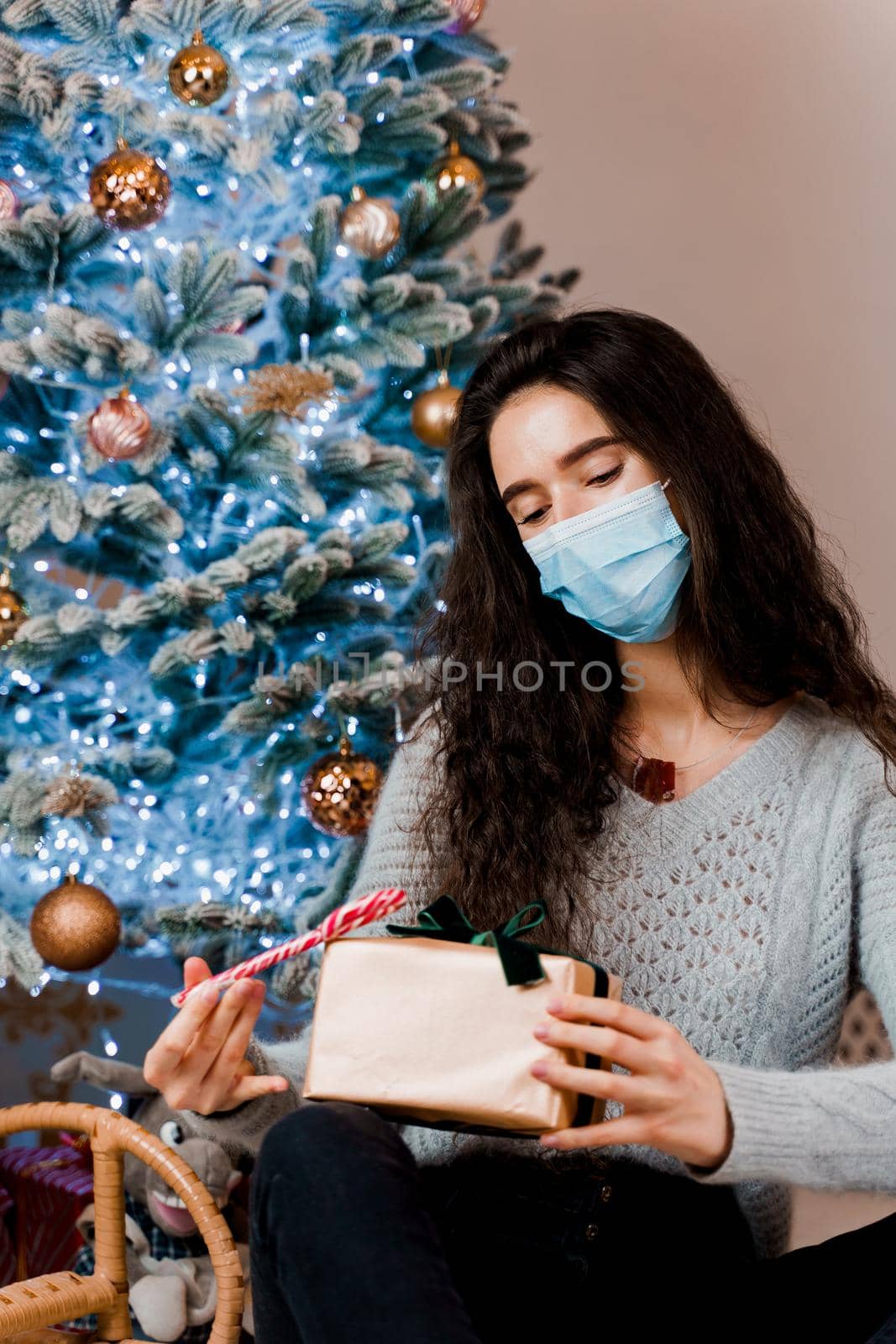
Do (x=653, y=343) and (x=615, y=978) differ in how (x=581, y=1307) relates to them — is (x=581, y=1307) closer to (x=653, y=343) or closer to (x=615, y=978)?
(x=615, y=978)

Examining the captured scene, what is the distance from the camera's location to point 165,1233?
1691 millimetres

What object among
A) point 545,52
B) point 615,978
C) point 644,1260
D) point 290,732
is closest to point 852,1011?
point 290,732

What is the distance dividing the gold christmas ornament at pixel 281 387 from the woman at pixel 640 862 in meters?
0.40

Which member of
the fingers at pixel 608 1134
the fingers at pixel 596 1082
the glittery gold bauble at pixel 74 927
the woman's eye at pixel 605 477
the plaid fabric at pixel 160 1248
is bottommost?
the plaid fabric at pixel 160 1248

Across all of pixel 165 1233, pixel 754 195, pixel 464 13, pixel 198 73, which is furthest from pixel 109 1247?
pixel 754 195

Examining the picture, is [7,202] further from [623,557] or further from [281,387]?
[623,557]

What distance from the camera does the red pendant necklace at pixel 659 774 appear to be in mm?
1323

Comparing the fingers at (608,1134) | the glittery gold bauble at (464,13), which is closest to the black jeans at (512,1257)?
the fingers at (608,1134)

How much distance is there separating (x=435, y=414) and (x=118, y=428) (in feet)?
1.44

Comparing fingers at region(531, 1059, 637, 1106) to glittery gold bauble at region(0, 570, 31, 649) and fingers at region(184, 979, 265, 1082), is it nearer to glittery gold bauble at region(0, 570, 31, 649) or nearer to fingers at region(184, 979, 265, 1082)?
fingers at region(184, 979, 265, 1082)

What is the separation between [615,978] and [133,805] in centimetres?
106

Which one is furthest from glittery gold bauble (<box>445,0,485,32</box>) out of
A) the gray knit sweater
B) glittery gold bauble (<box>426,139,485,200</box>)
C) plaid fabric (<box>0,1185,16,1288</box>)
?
plaid fabric (<box>0,1185,16,1288</box>)

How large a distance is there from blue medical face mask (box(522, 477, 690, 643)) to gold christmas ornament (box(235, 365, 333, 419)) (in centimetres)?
59

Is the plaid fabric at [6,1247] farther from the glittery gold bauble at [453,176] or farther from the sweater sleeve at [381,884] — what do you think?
the glittery gold bauble at [453,176]
